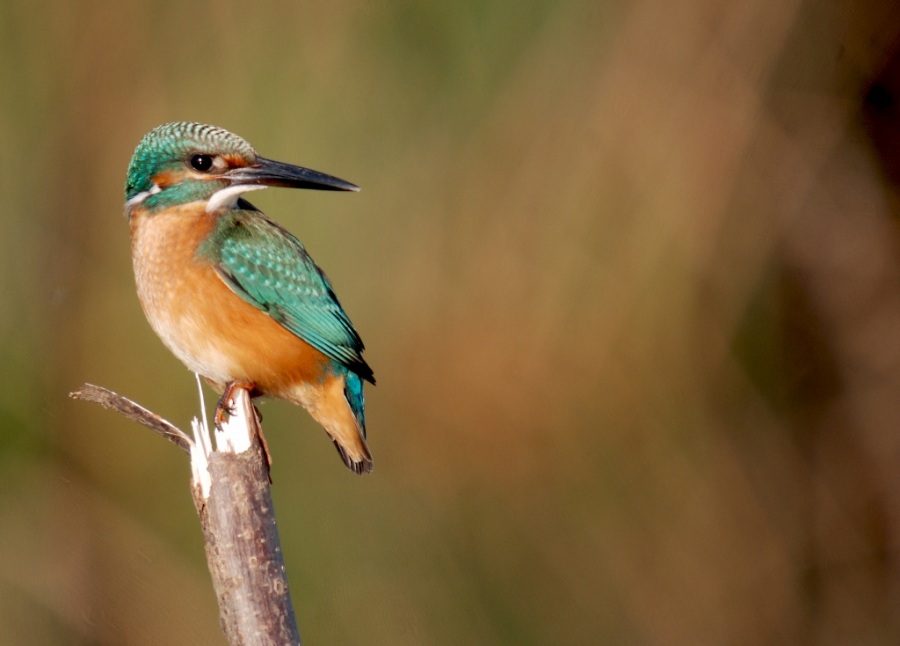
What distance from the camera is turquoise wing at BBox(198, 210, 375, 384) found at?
2.56m

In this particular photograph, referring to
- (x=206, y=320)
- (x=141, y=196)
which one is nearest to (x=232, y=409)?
(x=206, y=320)

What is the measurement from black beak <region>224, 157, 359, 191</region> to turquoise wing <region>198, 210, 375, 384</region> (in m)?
0.15

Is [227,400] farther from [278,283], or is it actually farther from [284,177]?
[284,177]

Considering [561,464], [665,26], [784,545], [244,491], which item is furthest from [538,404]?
[244,491]

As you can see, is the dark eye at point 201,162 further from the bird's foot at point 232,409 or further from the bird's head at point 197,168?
the bird's foot at point 232,409

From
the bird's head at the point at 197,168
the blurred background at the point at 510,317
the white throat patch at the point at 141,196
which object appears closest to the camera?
the bird's head at the point at 197,168

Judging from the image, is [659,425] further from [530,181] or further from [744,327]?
[530,181]

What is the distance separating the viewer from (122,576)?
321 cm

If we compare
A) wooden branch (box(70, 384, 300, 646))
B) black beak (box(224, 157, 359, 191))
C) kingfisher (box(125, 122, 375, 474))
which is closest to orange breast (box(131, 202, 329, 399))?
kingfisher (box(125, 122, 375, 474))

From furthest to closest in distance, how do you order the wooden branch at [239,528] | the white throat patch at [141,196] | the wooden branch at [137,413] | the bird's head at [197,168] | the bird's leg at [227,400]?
the white throat patch at [141,196] < the bird's head at [197,168] < the bird's leg at [227,400] < the wooden branch at [137,413] < the wooden branch at [239,528]

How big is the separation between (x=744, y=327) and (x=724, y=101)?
75 cm

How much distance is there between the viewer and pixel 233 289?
8.39 feet

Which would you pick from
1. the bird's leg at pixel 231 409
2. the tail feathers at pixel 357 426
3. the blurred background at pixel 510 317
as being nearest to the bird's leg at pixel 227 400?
the bird's leg at pixel 231 409

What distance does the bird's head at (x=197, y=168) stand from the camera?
2.51m
